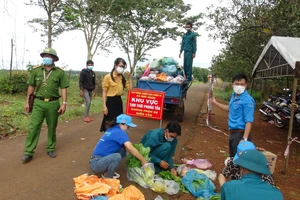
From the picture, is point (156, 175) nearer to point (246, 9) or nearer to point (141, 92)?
point (141, 92)

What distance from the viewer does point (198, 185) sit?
384 centimetres

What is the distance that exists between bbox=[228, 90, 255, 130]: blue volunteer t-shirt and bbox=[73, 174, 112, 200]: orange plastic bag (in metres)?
1.96

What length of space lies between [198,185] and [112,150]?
1.37 m

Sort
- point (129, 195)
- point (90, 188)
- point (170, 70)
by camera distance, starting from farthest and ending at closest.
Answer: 1. point (170, 70)
2. point (90, 188)
3. point (129, 195)

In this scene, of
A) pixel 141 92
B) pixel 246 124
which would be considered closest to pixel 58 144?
pixel 141 92

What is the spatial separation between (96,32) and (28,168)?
15641 millimetres

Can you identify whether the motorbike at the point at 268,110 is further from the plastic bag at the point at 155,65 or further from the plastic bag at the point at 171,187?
the plastic bag at the point at 171,187

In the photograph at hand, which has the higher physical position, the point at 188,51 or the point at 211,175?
→ the point at 188,51

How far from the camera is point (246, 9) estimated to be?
11156 millimetres

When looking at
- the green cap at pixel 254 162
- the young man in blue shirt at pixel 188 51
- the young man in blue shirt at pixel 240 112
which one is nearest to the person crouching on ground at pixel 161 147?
the young man in blue shirt at pixel 240 112

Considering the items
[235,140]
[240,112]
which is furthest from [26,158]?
[240,112]

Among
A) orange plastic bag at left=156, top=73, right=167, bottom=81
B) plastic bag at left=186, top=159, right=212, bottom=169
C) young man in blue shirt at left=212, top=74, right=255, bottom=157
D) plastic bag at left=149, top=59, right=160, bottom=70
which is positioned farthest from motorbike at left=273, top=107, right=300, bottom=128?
young man in blue shirt at left=212, top=74, right=255, bottom=157

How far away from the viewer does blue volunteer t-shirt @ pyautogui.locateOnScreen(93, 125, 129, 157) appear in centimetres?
370

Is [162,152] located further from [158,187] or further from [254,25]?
[254,25]
